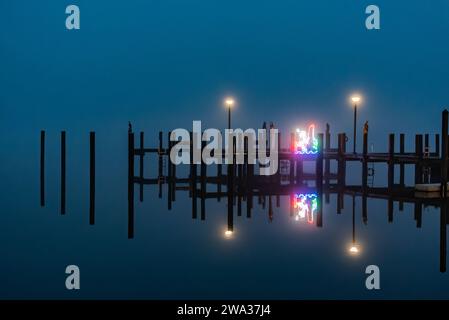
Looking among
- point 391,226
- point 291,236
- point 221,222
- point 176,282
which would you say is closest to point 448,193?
point 391,226

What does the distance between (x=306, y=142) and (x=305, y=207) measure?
619 cm

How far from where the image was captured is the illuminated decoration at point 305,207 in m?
22.4

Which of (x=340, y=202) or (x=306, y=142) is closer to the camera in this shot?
(x=340, y=202)

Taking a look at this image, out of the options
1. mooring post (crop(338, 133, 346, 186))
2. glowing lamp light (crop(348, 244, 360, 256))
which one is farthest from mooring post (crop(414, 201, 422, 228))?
mooring post (crop(338, 133, 346, 186))

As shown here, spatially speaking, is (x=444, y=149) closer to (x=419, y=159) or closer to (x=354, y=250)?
(x=419, y=159)

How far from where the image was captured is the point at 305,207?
24.1 metres

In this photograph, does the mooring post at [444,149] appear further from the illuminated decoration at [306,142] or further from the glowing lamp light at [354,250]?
the illuminated decoration at [306,142]

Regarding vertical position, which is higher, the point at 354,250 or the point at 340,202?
the point at 340,202

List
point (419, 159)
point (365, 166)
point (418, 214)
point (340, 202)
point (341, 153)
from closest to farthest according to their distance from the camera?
1. point (418, 214)
2. point (419, 159)
3. point (340, 202)
4. point (365, 166)
5. point (341, 153)

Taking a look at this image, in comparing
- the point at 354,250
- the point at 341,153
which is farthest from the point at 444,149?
the point at 341,153

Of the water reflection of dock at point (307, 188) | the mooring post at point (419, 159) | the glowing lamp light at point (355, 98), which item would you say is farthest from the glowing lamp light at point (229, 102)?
the mooring post at point (419, 159)

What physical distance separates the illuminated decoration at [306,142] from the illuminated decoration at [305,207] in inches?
111

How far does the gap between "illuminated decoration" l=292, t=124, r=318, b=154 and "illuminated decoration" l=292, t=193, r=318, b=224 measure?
2.81 m
